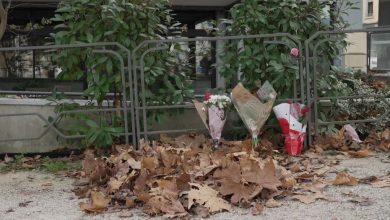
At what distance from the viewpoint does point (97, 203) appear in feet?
13.4

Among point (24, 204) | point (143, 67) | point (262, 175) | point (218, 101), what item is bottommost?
point (24, 204)

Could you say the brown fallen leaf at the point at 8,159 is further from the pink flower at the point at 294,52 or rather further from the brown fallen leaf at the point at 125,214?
the pink flower at the point at 294,52

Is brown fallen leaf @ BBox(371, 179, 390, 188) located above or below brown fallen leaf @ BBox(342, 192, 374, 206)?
above

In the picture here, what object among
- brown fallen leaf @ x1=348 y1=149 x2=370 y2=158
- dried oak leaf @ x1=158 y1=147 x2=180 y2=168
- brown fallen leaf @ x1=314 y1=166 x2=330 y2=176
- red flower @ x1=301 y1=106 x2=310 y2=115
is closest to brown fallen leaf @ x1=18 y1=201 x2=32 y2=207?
dried oak leaf @ x1=158 y1=147 x2=180 y2=168

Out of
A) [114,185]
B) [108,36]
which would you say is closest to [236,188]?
[114,185]

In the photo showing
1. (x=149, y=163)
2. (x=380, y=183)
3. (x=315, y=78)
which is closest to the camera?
(x=380, y=183)

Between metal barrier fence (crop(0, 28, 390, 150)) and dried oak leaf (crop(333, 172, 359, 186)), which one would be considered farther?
metal barrier fence (crop(0, 28, 390, 150))

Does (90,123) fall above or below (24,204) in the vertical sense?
above

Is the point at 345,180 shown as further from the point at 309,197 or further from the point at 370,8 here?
the point at 370,8

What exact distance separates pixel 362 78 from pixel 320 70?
1.37m

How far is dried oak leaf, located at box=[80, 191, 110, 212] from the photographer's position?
403cm

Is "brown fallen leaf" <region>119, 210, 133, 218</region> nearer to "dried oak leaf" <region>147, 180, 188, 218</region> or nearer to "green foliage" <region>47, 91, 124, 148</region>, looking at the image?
"dried oak leaf" <region>147, 180, 188, 218</region>

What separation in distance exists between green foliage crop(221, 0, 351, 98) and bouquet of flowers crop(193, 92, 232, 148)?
60 centimetres

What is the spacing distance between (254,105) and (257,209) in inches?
78.3
